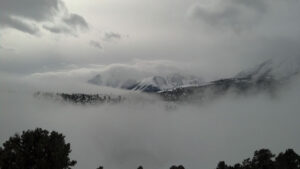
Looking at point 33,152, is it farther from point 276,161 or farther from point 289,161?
point 289,161

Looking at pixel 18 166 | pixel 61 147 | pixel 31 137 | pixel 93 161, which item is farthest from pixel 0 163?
pixel 93 161

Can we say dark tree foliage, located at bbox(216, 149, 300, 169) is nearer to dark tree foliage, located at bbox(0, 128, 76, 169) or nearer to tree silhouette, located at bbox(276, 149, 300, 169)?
tree silhouette, located at bbox(276, 149, 300, 169)

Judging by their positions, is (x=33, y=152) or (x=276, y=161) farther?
(x=276, y=161)

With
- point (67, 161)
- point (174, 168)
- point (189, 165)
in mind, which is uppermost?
point (67, 161)

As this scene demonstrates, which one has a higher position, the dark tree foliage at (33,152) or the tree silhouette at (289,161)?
the dark tree foliage at (33,152)

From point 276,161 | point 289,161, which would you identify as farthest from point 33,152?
point 289,161

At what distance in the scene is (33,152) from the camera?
25.1m

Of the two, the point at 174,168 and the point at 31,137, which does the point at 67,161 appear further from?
the point at 174,168

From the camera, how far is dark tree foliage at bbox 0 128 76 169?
2427 cm

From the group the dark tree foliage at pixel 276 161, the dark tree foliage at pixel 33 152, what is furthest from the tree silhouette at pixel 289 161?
the dark tree foliage at pixel 33 152

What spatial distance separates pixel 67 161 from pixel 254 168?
28.0 meters

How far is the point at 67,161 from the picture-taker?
26422 millimetres

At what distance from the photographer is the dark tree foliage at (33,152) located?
2427 cm

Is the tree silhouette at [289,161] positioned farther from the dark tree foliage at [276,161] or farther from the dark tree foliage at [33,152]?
the dark tree foliage at [33,152]
